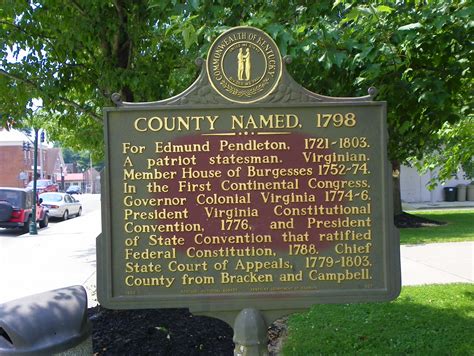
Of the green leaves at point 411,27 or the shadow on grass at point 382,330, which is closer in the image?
the green leaves at point 411,27

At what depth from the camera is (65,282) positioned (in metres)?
8.68

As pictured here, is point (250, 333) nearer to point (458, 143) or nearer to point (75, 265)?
point (458, 143)

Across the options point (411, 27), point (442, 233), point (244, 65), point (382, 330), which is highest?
point (411, 27)

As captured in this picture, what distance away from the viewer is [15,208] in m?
17.6

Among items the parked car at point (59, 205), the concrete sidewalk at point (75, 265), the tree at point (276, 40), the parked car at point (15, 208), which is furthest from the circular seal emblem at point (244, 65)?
the parked car at point (59, 205)

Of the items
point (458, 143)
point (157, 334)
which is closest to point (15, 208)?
point (157, 334)

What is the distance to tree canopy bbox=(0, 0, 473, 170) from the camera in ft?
12.3

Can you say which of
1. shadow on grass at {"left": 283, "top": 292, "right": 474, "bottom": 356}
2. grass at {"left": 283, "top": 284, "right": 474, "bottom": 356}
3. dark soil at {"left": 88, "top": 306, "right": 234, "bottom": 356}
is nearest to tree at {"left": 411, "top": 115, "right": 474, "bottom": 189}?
grass at {"left": 283, "top": 284, "right": 474, "bottom": 356}

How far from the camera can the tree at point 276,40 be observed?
3.75 m

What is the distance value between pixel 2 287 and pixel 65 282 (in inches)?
39.6

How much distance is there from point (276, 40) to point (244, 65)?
0.74 metres

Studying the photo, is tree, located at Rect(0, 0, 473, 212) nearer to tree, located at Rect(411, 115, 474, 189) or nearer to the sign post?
the sign post

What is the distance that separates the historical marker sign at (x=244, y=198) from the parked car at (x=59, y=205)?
2210 centimetres

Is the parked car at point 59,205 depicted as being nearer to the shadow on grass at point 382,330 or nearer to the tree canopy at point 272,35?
the tree canopy at point 272,35
